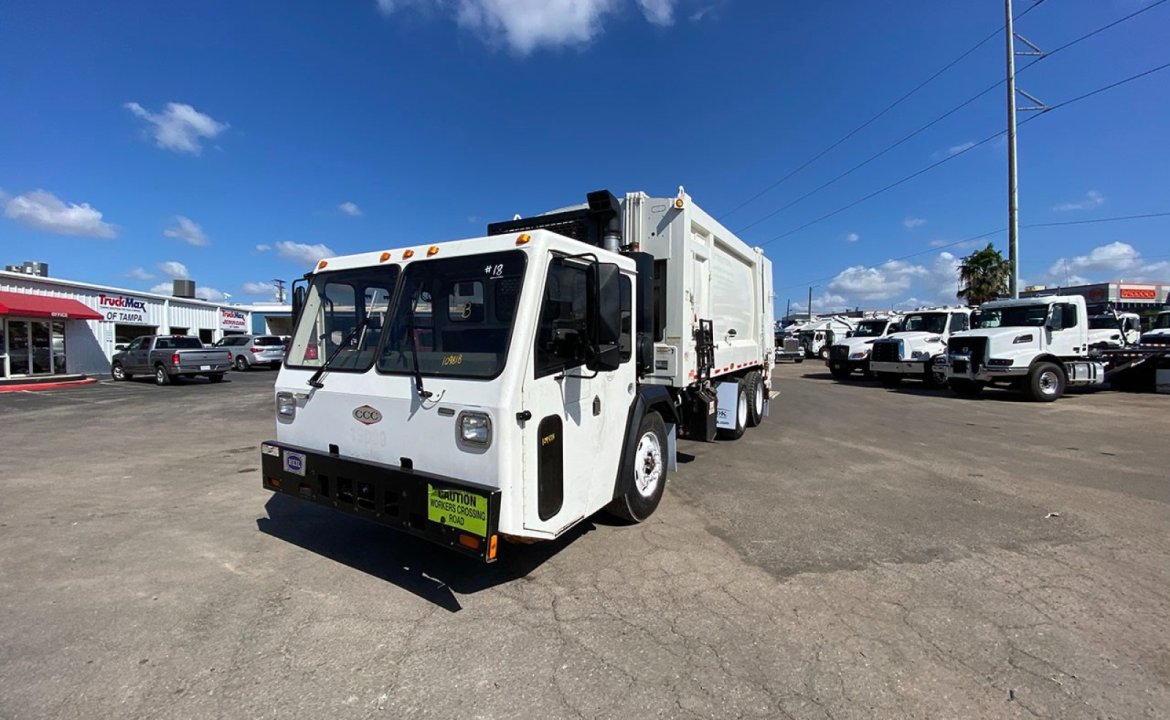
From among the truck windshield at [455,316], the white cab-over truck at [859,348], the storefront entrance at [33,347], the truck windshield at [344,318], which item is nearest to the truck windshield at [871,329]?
the white cab-over truck at [859,348]

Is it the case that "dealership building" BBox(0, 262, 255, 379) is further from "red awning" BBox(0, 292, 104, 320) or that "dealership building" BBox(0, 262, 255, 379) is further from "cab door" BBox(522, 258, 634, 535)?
"cab door" BBox(522, 258, 634, 535)

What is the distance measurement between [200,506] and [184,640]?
114 inches

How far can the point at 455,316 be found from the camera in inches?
156

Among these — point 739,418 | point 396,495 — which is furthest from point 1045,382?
point 396,495

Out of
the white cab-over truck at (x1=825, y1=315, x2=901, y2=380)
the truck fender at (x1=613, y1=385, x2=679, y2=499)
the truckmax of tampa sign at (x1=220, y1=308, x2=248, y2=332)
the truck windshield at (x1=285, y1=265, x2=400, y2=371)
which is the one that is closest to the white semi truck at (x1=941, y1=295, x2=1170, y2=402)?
the white cab-over truck at (x1=825, y1=315, x2=901, y2=380)

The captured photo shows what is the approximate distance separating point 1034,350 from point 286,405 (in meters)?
17.6

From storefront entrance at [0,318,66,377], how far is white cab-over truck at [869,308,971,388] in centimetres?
3225

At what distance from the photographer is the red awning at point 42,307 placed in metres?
19.5

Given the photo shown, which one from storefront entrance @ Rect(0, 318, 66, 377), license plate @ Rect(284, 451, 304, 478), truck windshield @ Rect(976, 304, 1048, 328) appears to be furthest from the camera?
storefront entrance @ Rect(0, 318, 66, 377)

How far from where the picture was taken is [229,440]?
9039 millimetres

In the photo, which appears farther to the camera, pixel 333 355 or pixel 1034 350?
pixel 1034 350

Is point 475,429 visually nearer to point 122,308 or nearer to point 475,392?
point 475,392

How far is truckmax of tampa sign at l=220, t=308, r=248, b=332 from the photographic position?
3425 cm

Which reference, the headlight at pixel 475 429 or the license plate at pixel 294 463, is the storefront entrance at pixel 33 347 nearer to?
the license plate at pixel 294 463
